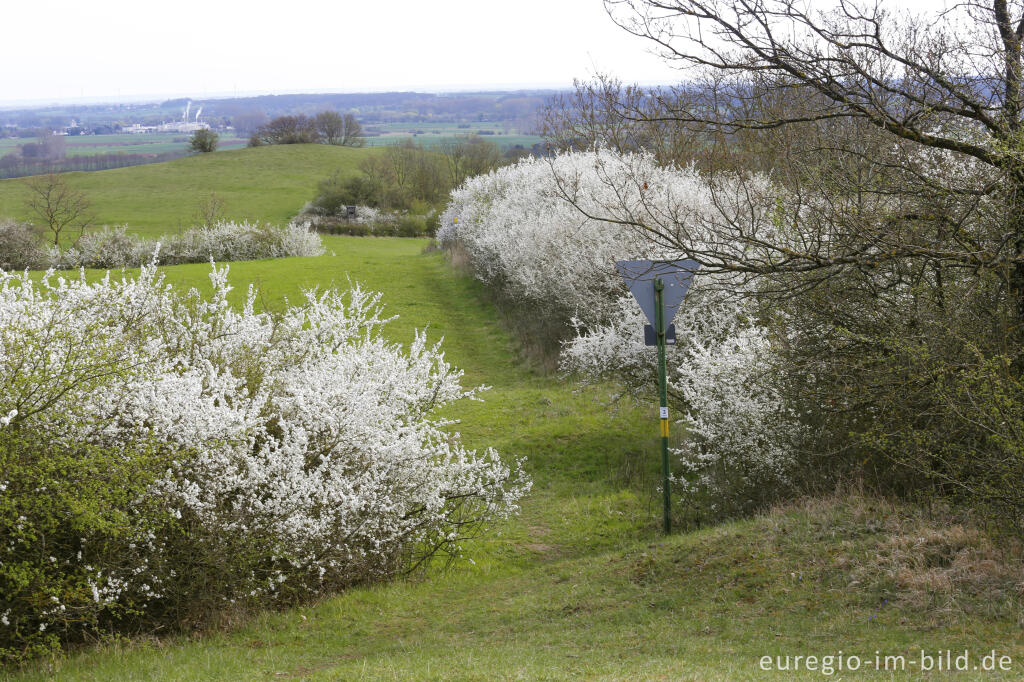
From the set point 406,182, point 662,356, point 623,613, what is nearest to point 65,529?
point 623,613

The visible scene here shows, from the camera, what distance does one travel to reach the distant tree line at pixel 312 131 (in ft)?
338

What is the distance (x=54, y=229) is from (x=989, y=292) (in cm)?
5410

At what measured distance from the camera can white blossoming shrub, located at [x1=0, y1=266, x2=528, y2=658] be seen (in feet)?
21.6

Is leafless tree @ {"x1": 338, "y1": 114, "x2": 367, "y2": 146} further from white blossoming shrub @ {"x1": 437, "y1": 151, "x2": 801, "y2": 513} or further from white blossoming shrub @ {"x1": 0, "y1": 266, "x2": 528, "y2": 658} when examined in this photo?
white blossoming shrub @ {"x1": 0, "y1": 266, "x2": 528, "y2": 658}

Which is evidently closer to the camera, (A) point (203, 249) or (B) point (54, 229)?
(A) point (203, 249)

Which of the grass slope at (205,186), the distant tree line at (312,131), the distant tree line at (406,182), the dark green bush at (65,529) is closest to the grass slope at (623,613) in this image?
the dark green bush at (65,529)

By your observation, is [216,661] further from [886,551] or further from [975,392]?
[975,392]

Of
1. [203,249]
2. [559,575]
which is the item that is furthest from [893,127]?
[203,249]

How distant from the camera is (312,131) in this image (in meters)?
105

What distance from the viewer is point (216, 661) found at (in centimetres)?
652

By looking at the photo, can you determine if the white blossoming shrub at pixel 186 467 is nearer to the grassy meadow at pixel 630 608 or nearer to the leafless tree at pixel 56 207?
the grassy meadow at pixel 630 608

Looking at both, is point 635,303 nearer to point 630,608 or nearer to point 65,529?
point 630,608

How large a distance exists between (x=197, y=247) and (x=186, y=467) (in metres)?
37.6

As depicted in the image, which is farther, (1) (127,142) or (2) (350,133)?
(1) (127,142)
